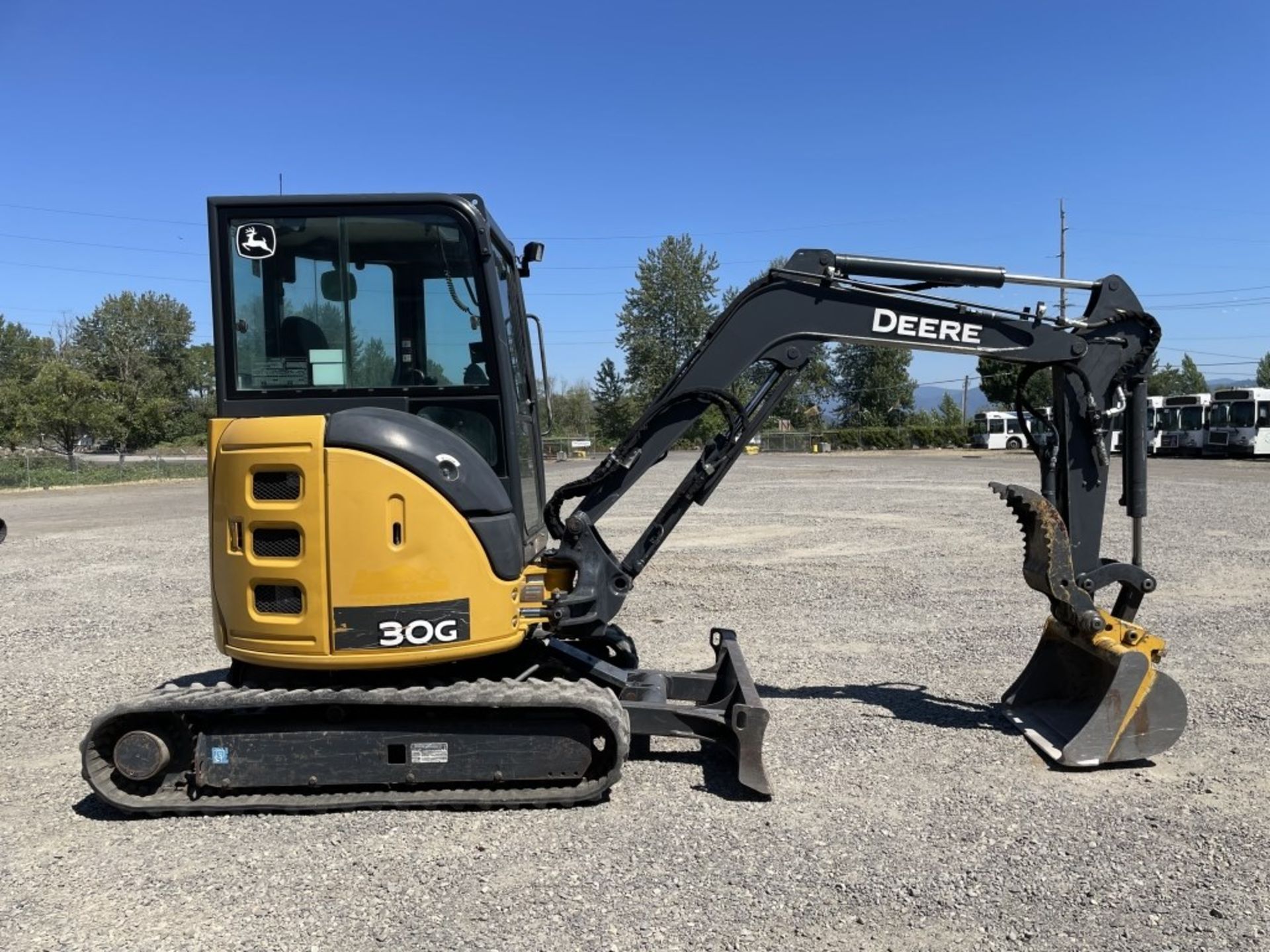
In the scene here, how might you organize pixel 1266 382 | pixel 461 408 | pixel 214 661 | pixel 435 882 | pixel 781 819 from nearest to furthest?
pixel 435 882, pixel 781 819, pixel 461 408, pixel 214 661, pixel 1266 382

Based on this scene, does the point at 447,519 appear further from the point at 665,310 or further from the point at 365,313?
the point at 665,310

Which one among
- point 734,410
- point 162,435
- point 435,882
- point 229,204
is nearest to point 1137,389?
point 734,410

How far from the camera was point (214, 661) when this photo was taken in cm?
782

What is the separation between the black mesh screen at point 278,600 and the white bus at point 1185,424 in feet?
152

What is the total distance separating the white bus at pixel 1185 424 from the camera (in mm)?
42156

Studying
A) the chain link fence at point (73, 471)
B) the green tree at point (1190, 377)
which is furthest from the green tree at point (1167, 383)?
the chain link fence at point (73, 471)

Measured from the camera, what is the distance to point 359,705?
452 cm

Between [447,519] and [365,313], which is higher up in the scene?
[365,313]

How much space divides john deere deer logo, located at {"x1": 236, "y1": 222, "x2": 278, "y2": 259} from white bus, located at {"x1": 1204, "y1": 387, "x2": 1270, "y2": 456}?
4374cm

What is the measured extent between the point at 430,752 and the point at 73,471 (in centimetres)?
3848

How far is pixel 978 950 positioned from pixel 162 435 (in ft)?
200

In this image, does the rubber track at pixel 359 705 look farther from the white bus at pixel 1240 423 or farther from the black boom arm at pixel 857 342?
the white bus at pixel 1240 423

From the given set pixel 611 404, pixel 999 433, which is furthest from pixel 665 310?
pixel 999 433

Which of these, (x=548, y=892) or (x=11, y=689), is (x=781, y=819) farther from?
(x=11, y=689)
